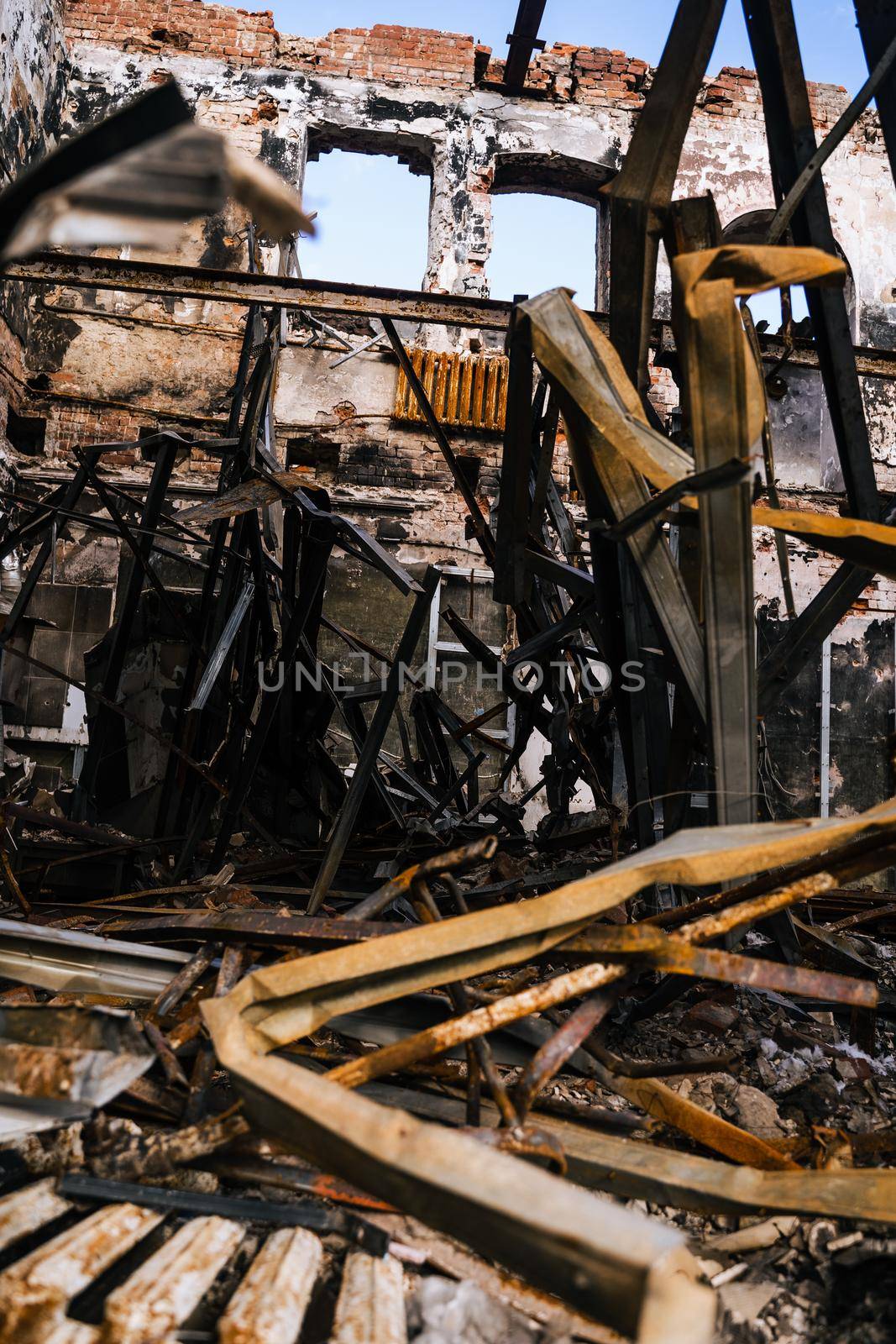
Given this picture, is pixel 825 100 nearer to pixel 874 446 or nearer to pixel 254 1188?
pixel 874 446

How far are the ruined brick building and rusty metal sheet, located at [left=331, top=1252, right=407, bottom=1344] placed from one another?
8287 mm

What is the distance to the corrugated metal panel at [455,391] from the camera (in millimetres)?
10141

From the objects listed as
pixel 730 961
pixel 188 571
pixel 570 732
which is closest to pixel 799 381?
pixel 188 571

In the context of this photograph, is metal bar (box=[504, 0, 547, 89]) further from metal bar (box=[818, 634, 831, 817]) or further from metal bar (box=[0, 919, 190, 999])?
metal bar (box=[0, 919, 190, 999])

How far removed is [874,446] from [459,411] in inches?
211

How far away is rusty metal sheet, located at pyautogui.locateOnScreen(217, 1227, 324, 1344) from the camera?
966mm

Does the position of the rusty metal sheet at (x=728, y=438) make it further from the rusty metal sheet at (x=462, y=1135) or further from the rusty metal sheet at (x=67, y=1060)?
the rusty metal sheet at (x=67, y=1060)

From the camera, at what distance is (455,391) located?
10.2m

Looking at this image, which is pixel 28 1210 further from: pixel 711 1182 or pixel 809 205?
pixel 809 205

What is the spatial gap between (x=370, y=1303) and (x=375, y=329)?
34.3 ft

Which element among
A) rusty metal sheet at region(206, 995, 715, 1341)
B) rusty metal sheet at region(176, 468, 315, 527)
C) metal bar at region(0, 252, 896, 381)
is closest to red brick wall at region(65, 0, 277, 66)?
metal bar at region(0, 252, 896, 381)

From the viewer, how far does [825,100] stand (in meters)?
11.7

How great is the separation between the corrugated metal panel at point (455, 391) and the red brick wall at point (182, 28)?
4.58 meters

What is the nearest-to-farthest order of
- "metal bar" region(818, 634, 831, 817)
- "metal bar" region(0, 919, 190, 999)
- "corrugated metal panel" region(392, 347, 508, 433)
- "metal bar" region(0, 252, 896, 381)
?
"metal bar" region(0, 919, 190, 999) → "metal bar" region(0, 252, 896, 381) → "metal bar" region(818, 634, 831, 817) → "corrugated metal panel" region(392, 347, 508, 433)
